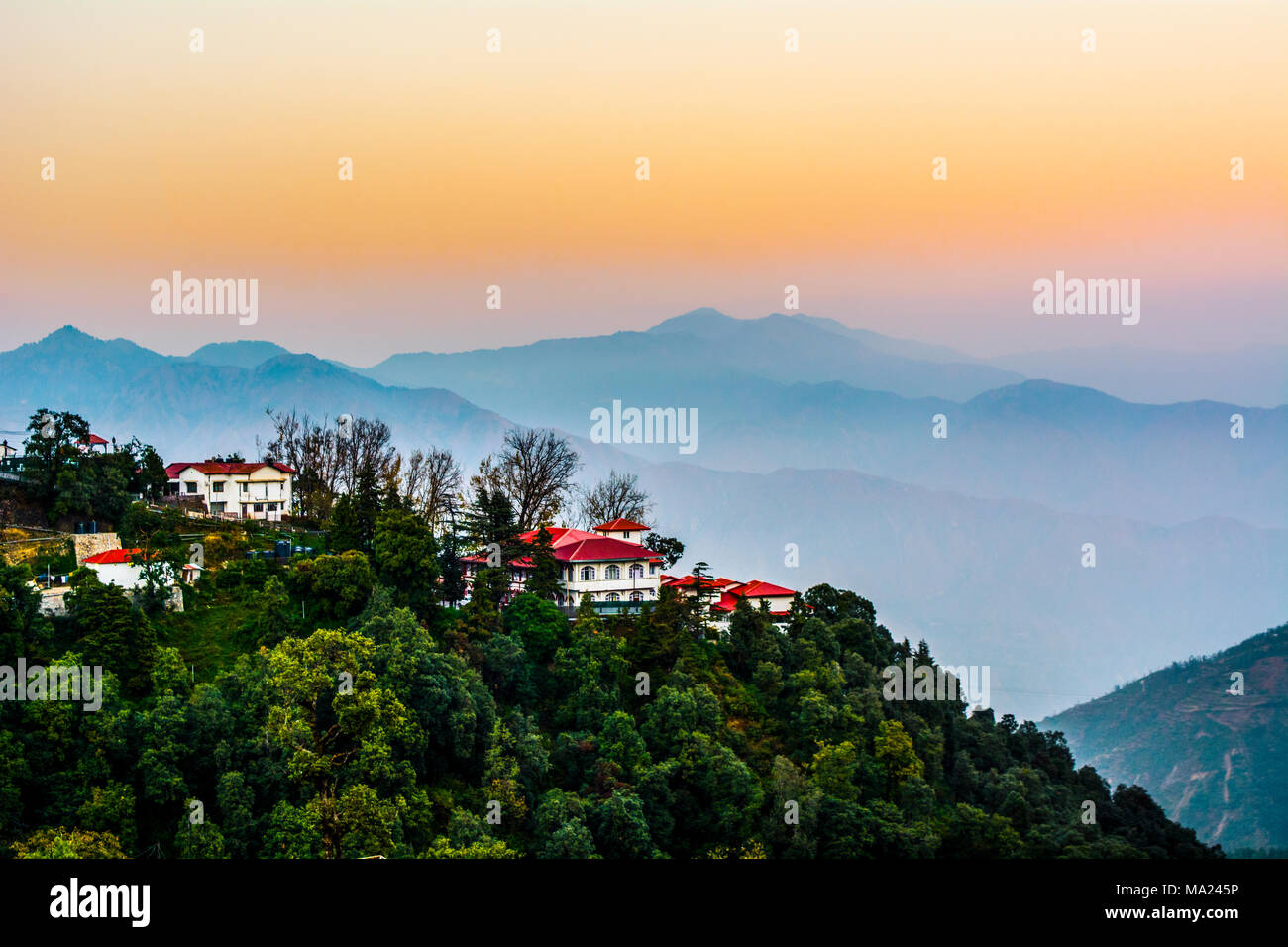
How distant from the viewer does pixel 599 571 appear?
2986 cm

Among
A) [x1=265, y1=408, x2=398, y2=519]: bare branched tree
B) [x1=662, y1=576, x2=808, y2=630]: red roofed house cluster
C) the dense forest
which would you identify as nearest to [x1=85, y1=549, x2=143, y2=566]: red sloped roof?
the dense forest

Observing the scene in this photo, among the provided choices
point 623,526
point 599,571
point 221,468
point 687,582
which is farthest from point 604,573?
point 221,468

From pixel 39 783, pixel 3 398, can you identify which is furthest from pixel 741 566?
pixel 39 783

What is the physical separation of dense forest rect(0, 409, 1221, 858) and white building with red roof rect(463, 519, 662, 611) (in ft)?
2.68

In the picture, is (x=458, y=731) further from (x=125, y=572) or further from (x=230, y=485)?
(x=230, y=485)

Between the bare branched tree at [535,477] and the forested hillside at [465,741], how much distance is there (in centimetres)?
1209

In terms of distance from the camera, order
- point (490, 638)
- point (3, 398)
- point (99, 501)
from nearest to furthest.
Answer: point (490, 638) < point (99, 501) < point (3, 398)

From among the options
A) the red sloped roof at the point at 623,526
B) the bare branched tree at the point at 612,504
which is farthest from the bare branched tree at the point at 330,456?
the red sloped roof at the point at 623,526

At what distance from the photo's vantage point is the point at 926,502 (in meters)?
181

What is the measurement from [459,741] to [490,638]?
14.8ft

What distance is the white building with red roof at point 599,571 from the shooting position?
29.6 meters

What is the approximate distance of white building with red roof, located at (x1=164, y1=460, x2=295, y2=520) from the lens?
118 feet

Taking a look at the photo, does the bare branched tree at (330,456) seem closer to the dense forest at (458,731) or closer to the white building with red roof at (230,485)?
the white building with red roof at (230,485)
